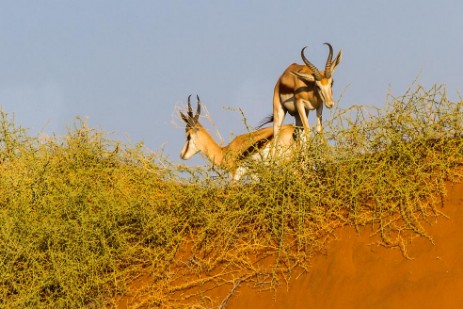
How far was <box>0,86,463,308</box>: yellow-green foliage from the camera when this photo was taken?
827 centimetres

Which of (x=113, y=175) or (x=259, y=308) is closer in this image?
(x=259, y=308)

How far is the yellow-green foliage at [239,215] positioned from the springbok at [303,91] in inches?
172

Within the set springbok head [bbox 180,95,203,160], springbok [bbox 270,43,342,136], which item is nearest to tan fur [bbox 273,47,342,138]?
springbok [bbox 270,43,342,136]

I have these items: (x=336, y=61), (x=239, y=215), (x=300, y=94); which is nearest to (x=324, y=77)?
(x=336, y=61)

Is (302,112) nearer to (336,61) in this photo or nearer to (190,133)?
(336,61)

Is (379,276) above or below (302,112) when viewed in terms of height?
below

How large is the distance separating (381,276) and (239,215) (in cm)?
185

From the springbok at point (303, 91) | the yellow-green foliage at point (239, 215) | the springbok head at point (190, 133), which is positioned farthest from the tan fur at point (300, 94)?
the yellow-green foliage at point (239, 215)

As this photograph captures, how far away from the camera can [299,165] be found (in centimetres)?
893

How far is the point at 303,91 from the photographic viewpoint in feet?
45.8

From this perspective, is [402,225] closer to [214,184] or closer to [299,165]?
[299,165]

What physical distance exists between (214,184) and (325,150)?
1.35m

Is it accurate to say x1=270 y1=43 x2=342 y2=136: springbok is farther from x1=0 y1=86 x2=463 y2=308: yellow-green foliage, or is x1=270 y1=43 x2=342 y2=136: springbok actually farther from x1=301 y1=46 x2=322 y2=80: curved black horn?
x1=0 y1=86 x2=463 y2=308: yellow-green foliage

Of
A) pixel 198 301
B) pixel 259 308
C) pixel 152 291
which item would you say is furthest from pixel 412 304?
pixel 152 291
